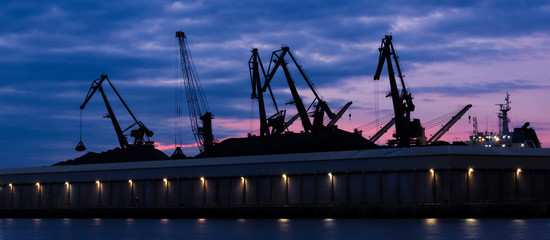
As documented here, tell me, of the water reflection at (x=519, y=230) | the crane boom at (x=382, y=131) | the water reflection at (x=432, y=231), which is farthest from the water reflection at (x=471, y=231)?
the crane boom at (x=382, y=131)

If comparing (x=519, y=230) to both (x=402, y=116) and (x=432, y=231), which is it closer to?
(x=432, y=231)

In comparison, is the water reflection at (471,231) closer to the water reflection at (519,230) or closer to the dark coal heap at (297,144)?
the water reflection at (519,230)

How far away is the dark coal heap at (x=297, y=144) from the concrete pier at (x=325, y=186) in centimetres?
2237

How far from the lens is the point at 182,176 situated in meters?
84.9

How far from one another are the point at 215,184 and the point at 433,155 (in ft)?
77.2

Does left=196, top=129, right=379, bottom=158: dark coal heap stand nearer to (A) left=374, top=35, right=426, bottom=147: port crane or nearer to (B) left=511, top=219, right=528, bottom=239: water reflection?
(A) left=374, top=35, right=426, bottom=147: port crane

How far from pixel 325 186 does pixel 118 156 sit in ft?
217

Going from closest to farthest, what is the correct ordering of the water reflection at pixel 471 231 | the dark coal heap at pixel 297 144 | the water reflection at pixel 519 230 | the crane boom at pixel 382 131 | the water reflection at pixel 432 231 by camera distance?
the water reflection at pixel 519 230
the water reflection at pixel 471 231
the water reflection at pixel 432 231
the dark coal heap at pixel 297 144
the crane boom at pixel 382 131

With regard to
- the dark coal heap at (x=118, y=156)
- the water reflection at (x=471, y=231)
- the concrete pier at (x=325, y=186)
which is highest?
the dark coal heap at (x=118, y=156)

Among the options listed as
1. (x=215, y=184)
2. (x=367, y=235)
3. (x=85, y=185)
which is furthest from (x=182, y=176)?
(x=367, y=235)

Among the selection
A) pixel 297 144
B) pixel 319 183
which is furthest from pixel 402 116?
pixel 319 183

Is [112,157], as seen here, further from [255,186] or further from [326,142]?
[255,186]

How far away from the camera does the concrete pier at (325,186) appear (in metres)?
68.5

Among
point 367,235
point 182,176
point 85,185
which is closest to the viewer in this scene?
point 367,235
